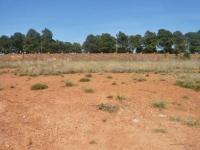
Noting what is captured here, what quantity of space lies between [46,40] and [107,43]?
46.5 feet

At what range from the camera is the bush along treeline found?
82.8 metres

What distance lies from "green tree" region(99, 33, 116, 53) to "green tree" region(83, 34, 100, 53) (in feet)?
7.95

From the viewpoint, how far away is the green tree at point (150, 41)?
3260 inches

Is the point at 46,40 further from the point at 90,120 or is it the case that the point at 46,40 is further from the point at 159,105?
the point at 90,120

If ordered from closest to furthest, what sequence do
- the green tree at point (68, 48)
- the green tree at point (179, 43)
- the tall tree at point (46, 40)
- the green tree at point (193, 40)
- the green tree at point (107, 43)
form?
1. the tall tree at point (46, 40)
2. the green tree at point (179, 43)
3. the green tree at point (107, 43)
4. the green tree at point (68, 48)
5. the green tree at point (193, 40)

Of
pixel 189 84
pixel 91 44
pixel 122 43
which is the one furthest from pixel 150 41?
pixel 189 84

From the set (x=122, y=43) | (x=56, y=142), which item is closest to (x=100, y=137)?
(x=56, y=142)

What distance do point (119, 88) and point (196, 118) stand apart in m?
4.81

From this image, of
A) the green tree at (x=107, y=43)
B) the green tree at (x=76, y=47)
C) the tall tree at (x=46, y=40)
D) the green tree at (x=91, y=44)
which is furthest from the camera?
the green tree at (x=76, y=47)

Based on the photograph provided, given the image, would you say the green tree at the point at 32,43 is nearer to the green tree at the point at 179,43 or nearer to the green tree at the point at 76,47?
the green tree at the point at 76,47

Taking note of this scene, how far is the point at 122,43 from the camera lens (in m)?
87.8

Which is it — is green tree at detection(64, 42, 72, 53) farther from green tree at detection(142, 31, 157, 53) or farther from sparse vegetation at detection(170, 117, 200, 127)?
sparse vegetation at detection(170, 117, 200, 127)

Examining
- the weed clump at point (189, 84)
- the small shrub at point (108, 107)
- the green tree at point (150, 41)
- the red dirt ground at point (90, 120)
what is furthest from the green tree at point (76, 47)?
the small shrub at point (108, 107)

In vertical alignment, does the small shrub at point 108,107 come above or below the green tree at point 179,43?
below
